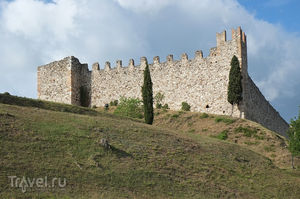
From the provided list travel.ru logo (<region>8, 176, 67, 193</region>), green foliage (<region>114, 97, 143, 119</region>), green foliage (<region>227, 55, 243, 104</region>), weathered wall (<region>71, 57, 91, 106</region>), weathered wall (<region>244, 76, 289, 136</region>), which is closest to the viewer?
travel.ru logo (<region>8, 176, 67, 193</region>)

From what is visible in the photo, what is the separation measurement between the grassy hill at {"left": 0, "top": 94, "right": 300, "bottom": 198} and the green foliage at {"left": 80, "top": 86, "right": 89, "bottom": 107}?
26.8 meters

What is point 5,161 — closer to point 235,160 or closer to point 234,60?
point 235,160

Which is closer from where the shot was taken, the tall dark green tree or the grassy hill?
the grassy hill

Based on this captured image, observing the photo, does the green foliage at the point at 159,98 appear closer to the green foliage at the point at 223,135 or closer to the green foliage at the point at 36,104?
the green foliage at the point at 223,135

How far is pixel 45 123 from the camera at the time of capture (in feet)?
98.0

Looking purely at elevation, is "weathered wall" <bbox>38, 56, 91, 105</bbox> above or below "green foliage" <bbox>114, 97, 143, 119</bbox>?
above

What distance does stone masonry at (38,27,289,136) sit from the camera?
51.4 meters

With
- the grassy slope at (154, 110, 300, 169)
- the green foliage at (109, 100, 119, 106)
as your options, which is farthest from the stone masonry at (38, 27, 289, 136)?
the grassy slope at (154, 110, 300, 169)

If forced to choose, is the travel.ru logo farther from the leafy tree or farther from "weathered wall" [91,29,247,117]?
"weathered wall" [91,29,247,117]

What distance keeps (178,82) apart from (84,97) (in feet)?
47.3

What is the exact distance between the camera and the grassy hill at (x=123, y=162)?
24.0 m

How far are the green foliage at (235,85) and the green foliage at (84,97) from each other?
2092 centimetres

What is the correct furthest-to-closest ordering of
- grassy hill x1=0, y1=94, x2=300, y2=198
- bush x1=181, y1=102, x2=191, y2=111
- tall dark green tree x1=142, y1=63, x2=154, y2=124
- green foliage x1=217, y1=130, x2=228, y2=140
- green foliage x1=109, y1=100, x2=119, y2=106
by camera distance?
green foliage x1=109, y1=100, x2=119, y2=106 → bush x1=181, y1=102, x2=191, y2=111 → green foliage x1=217, y1=130, x2=228, y2=140 → tall dark green tree x1=142, y1=63, x2=154, y2=124 → grassy hill x1=0, y1=94, x2=300, y2=198

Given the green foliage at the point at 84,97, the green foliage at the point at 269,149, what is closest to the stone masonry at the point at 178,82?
the green foliage at the point at 84,97
